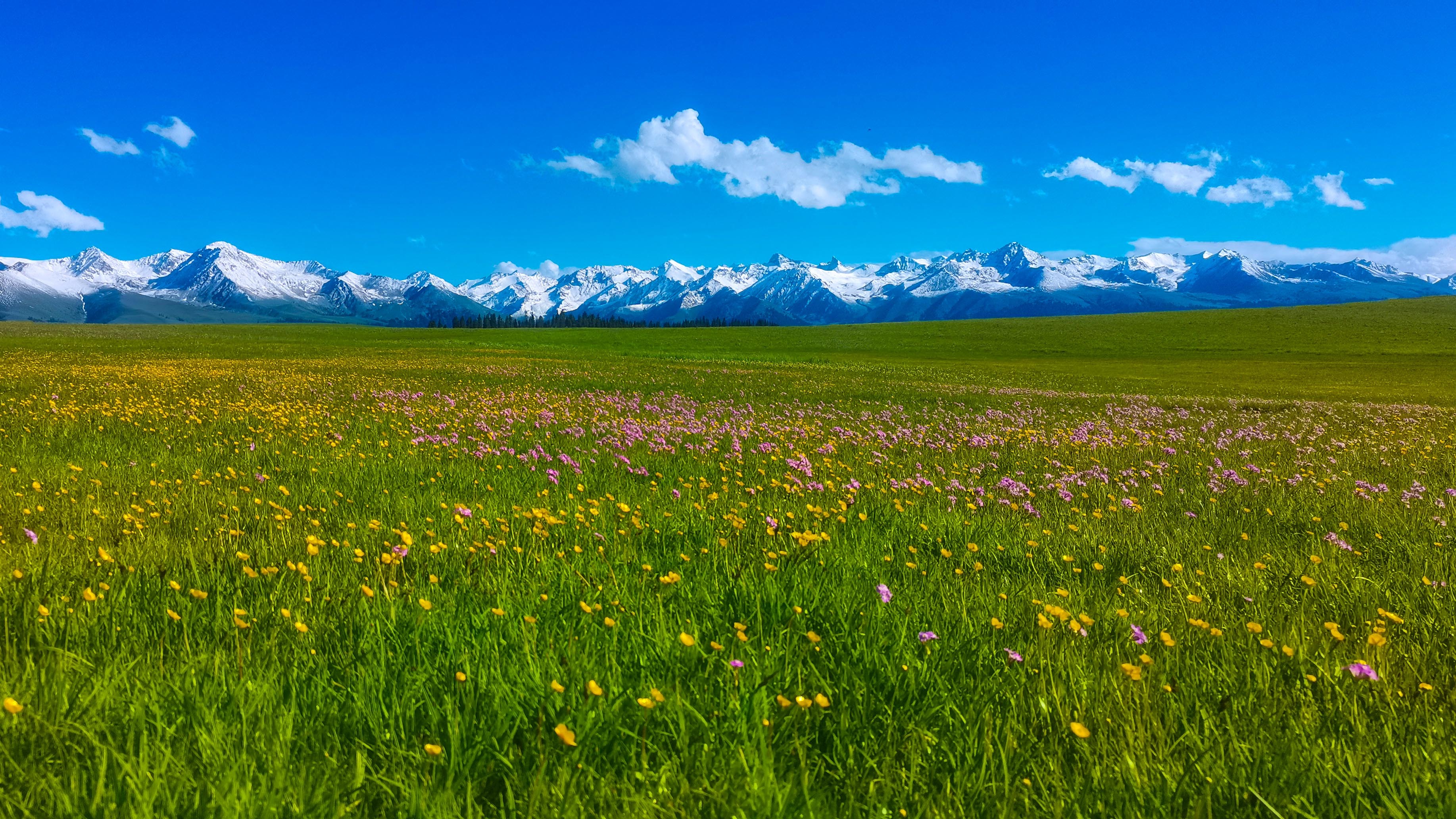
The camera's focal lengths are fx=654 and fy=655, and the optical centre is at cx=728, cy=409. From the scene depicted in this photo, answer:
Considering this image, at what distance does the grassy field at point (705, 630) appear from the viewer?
2.05 meters

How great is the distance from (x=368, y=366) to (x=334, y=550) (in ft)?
108

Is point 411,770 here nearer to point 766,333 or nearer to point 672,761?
point 672,761

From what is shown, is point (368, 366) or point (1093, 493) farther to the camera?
point (368, 366)

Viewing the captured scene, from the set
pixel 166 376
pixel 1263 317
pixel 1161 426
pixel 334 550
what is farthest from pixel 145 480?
pixel 1263 317

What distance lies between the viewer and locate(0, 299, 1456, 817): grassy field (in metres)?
2.05

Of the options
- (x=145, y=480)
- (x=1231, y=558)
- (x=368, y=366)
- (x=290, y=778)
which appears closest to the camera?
(x=290, y=778)

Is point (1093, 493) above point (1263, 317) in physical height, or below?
below

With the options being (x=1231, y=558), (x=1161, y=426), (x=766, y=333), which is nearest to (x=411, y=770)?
(x=1231, y=558)

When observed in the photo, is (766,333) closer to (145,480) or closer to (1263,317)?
(1263,317)

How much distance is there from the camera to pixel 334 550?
4160 millimetres

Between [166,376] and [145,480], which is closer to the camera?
[145,480]

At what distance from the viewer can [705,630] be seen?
3.10 m

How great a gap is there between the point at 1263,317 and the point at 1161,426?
122762 mm

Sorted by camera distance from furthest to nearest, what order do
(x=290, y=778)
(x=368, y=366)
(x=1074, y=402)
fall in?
(x=368, y=366) → (x=1074, y=402) → (x=290, y=778)
